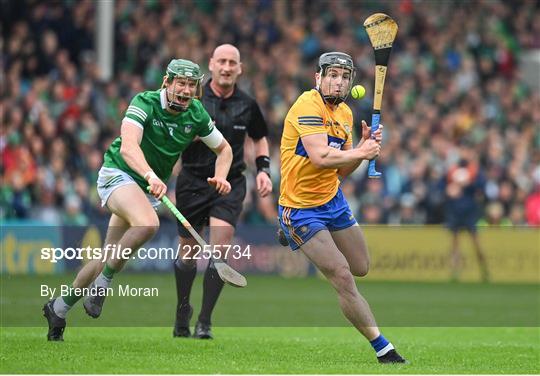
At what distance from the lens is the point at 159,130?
35.0ft

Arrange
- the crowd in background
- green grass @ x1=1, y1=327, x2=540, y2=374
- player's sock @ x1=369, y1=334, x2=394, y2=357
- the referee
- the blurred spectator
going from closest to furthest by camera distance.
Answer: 1. green grass @ x1=1, y1=327, x2=540, y2=374
2. player's sock @ x1=369, y1=334, x2=394, y2=357
3. the referee
4. the crowd in background
5. the blurred spectator

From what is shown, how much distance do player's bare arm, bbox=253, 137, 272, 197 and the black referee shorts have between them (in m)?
0.23

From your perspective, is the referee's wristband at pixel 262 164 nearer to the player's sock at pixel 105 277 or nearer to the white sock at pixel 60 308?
the player's sock at pixel 105 277

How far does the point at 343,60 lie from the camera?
9719mm

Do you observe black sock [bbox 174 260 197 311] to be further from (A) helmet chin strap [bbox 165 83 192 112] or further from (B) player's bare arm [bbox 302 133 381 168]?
(B) player's bare arm [bbox 302 133 381 168]

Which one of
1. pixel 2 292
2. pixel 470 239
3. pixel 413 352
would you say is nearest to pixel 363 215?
pixel 470 239

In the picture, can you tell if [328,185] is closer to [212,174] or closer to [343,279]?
[343,279]

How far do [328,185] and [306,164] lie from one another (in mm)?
259

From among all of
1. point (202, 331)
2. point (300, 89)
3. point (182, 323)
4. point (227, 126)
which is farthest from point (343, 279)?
point (300, 89)

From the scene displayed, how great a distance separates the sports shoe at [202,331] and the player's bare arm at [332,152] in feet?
8.86

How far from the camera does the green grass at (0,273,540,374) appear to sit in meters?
9.36

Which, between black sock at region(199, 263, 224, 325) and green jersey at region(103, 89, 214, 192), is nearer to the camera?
green jersey at region(103, 89, 214, 192)

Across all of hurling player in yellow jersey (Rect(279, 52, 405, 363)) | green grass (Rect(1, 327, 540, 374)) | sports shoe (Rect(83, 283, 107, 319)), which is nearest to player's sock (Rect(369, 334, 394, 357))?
hurling player in yellow jersey (Rect(279, 52, 405, 363))

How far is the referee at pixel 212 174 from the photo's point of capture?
463 inches
